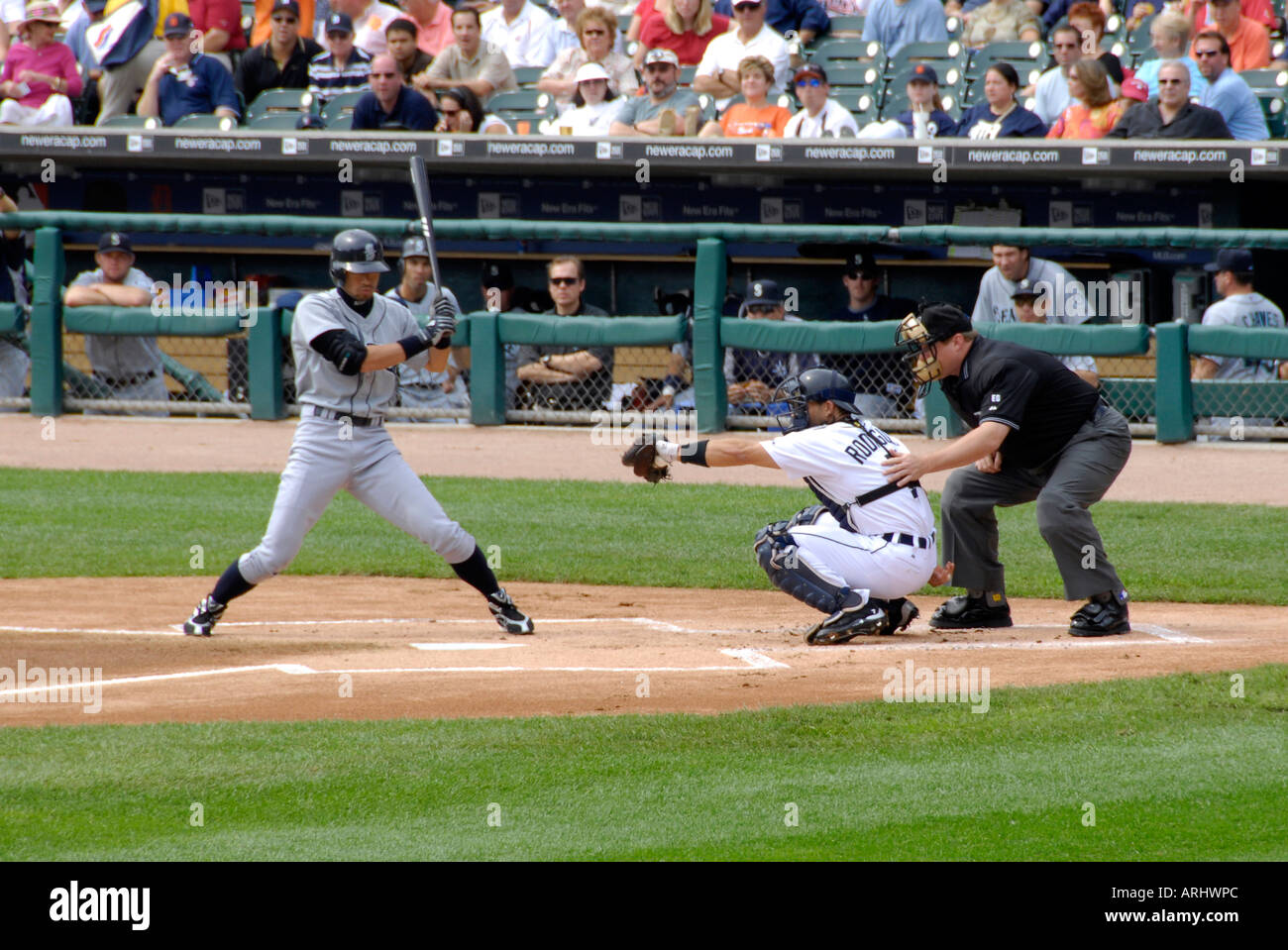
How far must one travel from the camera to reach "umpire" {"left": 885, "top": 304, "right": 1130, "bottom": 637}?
666cm

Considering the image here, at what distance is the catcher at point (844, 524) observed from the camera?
21.7 ft

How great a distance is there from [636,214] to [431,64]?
7.53 feet

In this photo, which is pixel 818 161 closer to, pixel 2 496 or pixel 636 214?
pixel 636 214

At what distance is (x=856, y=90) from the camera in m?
13.9

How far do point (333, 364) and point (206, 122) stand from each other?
820 centimetres

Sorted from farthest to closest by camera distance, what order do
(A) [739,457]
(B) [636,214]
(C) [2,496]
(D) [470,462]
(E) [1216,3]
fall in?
(B) [636,214], (E) [1216,3], (D) [470,462], (C) [2,496], (A) [739,457]

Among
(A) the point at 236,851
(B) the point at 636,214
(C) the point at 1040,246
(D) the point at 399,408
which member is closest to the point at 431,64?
(B) the point at 636,214

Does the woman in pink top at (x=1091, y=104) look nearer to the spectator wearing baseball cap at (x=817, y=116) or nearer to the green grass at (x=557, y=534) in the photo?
the spectator wearing baseball cap at (x=817, y=116)

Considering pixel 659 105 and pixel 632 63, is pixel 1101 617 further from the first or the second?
pixel 632 63

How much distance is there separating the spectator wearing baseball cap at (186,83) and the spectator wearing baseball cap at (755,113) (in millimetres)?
4431

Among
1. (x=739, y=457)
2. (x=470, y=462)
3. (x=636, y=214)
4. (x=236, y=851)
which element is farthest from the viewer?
(x=636, y=214)

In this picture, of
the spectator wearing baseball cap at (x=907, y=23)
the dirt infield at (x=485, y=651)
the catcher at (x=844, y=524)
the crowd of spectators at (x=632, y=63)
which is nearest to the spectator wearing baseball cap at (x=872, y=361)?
the crowd of spectators at (x=632, y=63)

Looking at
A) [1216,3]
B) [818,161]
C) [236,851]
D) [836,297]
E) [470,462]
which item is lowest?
[236,851]

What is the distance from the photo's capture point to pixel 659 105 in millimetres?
13398
